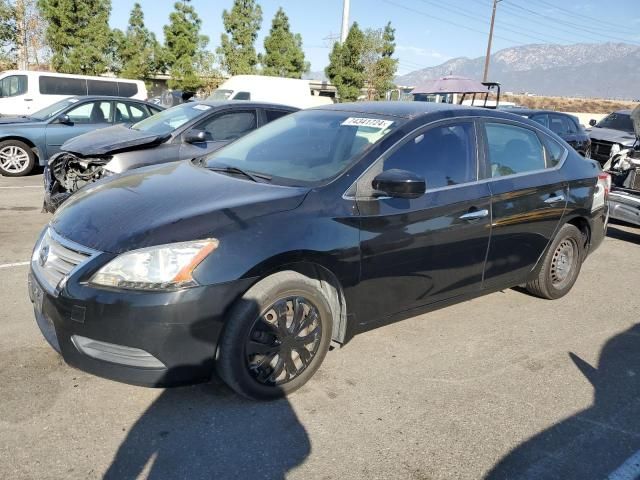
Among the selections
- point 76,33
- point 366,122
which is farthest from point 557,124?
point 76,33

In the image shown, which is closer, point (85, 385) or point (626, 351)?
point (85, 385)

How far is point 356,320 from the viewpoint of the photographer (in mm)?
3301

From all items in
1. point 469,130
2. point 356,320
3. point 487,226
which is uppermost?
point 469,130

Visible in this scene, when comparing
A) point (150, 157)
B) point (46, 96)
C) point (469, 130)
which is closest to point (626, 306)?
point (469, 130)

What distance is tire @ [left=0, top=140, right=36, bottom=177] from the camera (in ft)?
32.3

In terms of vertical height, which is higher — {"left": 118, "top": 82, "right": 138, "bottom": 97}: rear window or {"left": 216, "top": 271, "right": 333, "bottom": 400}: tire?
{"left": 118, "top": 82, "right": 138, "bottom": 97}: rear window

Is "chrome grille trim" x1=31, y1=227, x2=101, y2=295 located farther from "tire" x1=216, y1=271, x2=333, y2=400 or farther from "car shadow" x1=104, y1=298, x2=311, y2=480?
"tire" x1=216, y1=271, x2=333, y2=400

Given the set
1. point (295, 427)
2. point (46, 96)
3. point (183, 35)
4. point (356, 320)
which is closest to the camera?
point (295, 427)

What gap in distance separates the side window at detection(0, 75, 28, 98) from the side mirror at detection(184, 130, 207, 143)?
11.2 metres

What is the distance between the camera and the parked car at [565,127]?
12062mm

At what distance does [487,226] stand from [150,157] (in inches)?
169

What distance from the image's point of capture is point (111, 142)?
21.3ft

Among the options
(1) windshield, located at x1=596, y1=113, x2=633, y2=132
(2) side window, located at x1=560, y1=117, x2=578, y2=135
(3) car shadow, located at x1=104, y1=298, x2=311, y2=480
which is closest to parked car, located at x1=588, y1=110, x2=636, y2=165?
(1) windshield, located at x1=596, y1=113, x2=633, y2=132

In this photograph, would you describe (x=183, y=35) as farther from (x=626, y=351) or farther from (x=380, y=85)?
(x=626, y=351)
